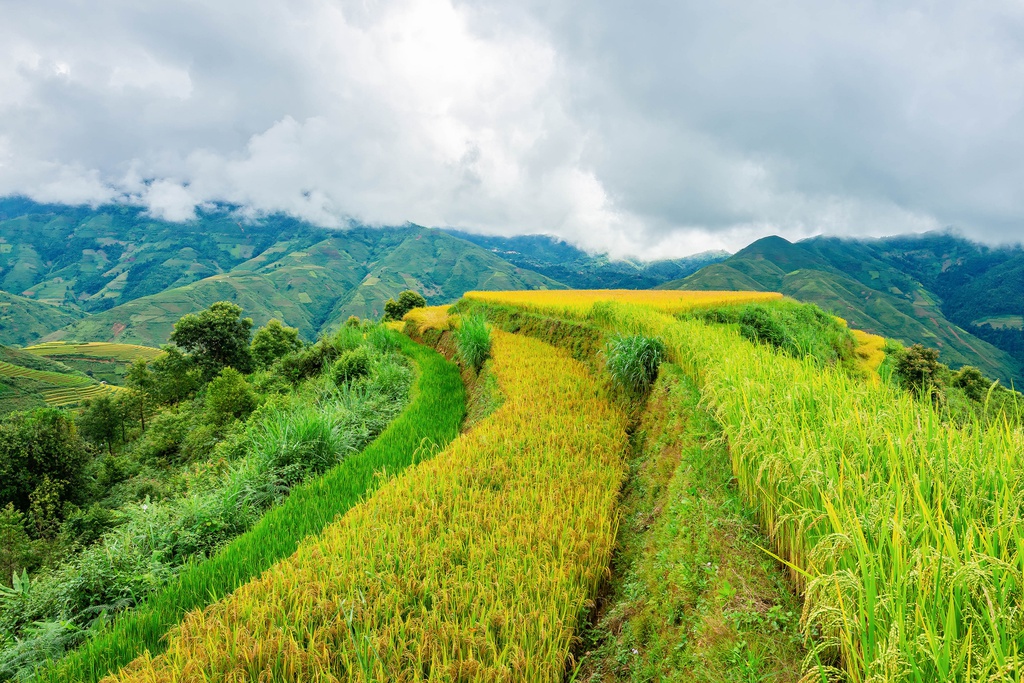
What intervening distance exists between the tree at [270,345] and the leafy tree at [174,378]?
5.91m

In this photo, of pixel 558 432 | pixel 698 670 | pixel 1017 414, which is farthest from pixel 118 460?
pixel 1017 414

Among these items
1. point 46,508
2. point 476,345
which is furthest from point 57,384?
point 476,345

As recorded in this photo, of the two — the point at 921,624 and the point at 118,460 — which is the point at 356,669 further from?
the point at 118,460

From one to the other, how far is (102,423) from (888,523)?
46.3m

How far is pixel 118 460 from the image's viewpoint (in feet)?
73.1

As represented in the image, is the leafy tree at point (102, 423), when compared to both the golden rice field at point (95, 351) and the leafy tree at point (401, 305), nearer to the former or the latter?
the leafy tree at point (401, 305)

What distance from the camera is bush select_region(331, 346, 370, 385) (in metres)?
16.3

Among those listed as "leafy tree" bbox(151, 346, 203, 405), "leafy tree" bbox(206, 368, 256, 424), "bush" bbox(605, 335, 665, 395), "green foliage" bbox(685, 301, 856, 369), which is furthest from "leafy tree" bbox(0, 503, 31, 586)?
"leafy tree" bbox(151, 346, 203, 405)

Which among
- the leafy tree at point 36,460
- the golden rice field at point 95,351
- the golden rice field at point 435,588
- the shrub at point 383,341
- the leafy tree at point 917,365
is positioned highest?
the leafy tree at point 917,365

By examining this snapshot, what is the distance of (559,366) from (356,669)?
8535 mm

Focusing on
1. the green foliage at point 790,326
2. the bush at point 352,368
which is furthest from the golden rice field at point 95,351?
the green foliage at point 790,326

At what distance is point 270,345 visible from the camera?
47.0m

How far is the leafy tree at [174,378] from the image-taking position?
120 feet

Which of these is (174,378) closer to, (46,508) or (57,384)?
(46,508)
